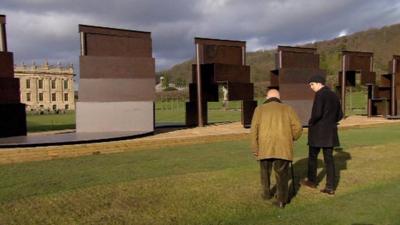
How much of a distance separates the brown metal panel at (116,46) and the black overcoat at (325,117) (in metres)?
9.37

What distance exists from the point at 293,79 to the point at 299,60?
1.15 metres

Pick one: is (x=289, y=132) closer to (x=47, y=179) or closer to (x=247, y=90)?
(x=47, y=179)

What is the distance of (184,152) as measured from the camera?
11.4 meters

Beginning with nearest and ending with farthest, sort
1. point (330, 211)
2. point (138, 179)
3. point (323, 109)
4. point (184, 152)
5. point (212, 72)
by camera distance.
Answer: point (330, 211) → point (323, 109) → point (138, 179) → point (184, 152) → point (212, 72)

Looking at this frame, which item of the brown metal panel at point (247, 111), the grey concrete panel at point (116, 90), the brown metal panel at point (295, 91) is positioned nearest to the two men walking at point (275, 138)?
the grey concrete panel at point (116, 90)

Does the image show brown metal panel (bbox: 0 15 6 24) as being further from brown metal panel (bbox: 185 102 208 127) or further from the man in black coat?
the man in black coat

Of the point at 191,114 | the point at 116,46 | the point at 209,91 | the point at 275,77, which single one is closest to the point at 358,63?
the point at 275,77

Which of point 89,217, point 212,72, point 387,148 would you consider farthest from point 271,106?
point 212,72

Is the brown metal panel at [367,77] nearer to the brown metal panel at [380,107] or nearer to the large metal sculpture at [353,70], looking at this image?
the large metal sculpture at [353,70]

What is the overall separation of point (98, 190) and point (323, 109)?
358 centimetres

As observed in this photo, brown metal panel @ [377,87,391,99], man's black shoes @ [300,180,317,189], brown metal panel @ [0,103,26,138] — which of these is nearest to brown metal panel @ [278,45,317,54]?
brown metal panel @ [377,87,391,99]

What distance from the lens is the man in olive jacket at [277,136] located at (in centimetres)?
596

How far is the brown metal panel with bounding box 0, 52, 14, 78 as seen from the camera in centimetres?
1326

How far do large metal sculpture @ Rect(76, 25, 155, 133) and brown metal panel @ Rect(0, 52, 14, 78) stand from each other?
2.05m
